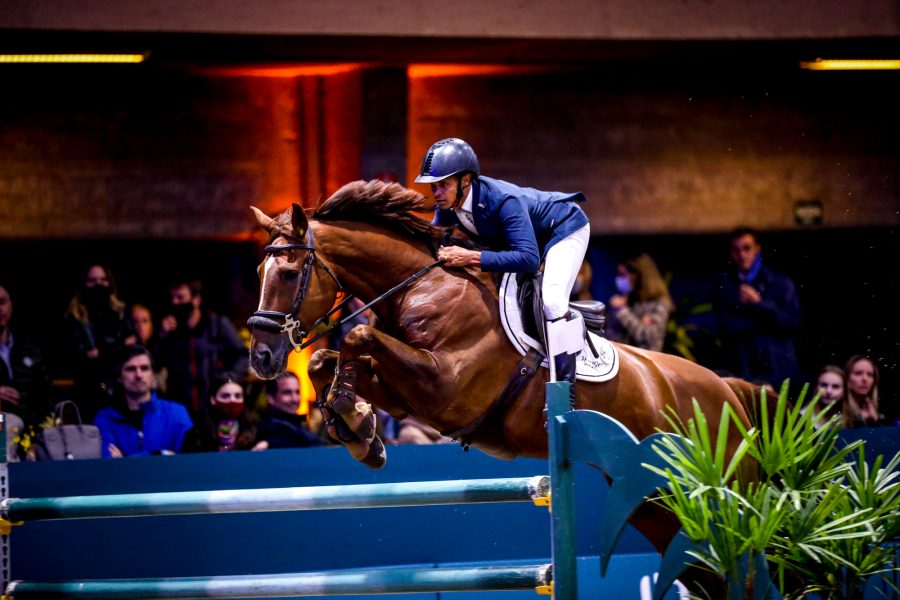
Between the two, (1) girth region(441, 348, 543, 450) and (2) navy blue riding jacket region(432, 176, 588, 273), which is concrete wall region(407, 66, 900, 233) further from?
(1) girth region(441, 348, 543, 450)

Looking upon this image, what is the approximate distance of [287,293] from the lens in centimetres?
457

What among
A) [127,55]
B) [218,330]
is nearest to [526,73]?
[127,55]

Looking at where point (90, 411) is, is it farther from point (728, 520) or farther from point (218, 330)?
point (728, 520)

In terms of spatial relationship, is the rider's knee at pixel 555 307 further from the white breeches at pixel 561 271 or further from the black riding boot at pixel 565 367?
the black riding boot at pixel 565 367

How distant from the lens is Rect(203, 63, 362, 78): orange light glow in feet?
29.9

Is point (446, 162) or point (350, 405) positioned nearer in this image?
point (350, 405)

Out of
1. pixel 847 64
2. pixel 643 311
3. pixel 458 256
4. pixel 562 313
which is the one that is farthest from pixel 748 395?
pixel 847 64

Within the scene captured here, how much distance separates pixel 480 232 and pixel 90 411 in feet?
9.80

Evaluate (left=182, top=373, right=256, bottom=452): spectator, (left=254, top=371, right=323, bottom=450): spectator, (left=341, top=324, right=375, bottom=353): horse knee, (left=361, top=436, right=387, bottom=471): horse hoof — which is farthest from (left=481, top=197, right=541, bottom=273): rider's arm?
(left=182, top=373, right=256, bottom=452): spectator

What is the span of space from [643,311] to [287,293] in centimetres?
376

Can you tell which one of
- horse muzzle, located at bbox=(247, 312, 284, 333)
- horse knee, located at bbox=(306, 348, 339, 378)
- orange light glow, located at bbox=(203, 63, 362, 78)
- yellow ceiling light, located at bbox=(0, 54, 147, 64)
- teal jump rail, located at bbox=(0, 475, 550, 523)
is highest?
orange light glow, located at bbox=(203, 63, 362, 78)

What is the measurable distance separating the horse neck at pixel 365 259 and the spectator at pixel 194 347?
97.9 inches

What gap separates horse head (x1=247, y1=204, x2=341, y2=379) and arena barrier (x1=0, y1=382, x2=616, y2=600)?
72cm

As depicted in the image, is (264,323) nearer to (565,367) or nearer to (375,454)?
(375,454)
